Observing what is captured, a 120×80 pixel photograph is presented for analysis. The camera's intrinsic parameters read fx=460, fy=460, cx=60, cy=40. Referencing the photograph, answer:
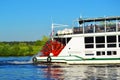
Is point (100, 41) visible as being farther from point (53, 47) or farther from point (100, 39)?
point (53, 47)

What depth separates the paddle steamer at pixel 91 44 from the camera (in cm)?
6550

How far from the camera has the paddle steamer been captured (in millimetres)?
65500

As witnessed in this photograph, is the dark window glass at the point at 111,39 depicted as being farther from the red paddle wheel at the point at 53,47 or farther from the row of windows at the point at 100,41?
the red paddle wheel at the point at 53,47

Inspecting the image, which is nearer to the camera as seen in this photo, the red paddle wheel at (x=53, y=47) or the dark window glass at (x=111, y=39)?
the dark window glass at (x=111, y=39)

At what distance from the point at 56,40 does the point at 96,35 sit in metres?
7.57

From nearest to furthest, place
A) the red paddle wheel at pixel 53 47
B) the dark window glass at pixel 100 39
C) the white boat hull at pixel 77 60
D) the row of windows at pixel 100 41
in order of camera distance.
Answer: the white boat hull at pixel 77 60 → the row of windows at pixel 100 41 → the dark window glass at pixel 100 39 → the red paddle wheel at pixel 53 47

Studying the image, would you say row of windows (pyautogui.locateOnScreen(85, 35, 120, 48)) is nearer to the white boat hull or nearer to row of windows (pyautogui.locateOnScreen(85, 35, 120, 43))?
row of windows (pyautogui.locateOnScreen(85, 35, 120, 43))

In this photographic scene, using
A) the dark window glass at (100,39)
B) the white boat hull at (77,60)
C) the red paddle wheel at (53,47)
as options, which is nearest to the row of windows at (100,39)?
the dark window glass at (100,39)

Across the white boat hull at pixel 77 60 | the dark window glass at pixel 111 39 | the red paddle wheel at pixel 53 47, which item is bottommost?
the white boat hull at pixel 77 60

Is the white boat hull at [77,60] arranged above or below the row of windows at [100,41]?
below

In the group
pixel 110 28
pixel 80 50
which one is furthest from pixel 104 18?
pixel 80 50

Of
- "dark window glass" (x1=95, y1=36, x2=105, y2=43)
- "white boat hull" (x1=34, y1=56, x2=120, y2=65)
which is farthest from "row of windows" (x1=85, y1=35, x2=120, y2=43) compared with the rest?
"white boat hull" (x1=34, y1=56, x2=120, y2=65)

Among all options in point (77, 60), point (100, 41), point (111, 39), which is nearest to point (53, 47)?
point (77, 60)

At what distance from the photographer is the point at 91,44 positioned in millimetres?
67062
